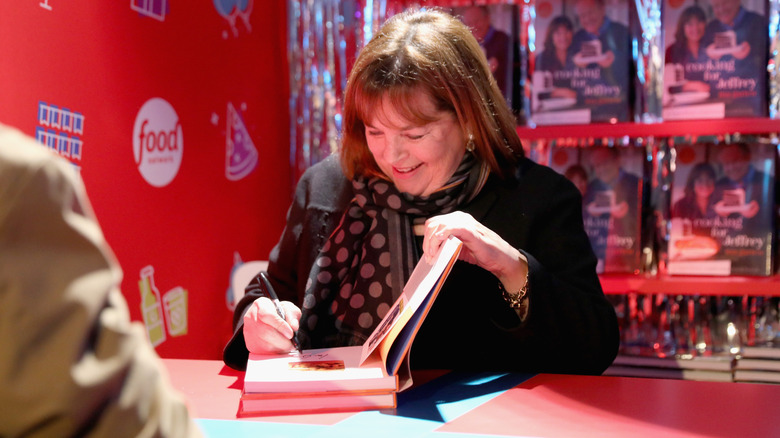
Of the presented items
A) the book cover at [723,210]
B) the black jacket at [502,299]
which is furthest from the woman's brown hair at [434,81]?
the book cover at [723,210]

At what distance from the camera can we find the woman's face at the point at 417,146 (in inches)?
69.4

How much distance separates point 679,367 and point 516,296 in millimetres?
1318

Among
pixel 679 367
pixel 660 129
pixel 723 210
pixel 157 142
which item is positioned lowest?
pixel 679 367

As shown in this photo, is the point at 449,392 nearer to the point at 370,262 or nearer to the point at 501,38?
the point at 370,262

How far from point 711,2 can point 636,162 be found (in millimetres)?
605

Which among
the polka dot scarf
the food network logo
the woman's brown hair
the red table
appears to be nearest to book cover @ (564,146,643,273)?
the woman's brown hair

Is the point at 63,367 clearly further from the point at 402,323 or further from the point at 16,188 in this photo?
the point at 402,323

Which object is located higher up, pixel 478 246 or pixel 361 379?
pixel 478 246

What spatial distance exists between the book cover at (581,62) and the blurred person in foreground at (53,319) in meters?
2.40

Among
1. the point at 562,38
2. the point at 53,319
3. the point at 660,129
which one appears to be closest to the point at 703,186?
the point at 660,129

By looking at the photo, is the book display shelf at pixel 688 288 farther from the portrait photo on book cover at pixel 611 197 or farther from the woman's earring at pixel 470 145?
the woman's earring at pixel 470 145

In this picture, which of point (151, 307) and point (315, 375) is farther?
point (151, 307)

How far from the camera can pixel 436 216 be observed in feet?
5.35

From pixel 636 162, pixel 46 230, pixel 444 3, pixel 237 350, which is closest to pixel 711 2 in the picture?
pixel 636 162
